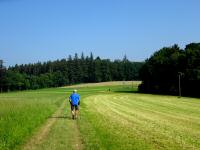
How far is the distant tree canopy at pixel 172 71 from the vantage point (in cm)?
8450

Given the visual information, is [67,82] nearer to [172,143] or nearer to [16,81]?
[16,81]

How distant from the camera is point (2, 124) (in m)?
21.2

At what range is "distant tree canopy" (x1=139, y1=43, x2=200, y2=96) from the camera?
84.5 m

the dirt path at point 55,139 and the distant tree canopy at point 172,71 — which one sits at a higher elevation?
the distant tree canopy at point 172,71

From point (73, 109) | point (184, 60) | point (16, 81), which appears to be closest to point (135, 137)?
point (73, 109)

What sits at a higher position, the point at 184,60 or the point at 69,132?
the point at 184,60

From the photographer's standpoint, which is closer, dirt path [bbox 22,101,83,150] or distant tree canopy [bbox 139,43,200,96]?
dirt path [bbox 22,101,83,150]

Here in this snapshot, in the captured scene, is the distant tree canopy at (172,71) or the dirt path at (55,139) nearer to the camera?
the dirt path at (55,139)

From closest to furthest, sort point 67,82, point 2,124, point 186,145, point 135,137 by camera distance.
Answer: point 186,145 < point 135,137 < point 2,124 < point 67,82

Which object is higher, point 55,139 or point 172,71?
point 172,71

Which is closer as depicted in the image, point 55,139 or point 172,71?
point 55,139

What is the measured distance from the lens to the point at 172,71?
95.0 m

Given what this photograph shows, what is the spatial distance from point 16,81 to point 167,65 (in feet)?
265

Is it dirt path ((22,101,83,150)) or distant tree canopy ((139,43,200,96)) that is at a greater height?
distant tree canopy ((139,43,200,96))
